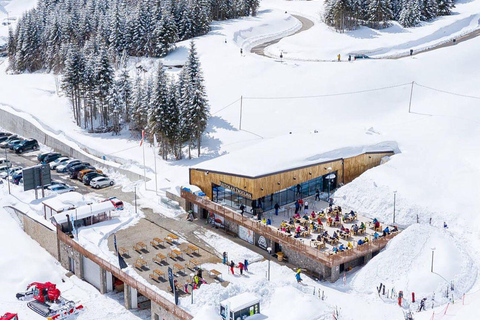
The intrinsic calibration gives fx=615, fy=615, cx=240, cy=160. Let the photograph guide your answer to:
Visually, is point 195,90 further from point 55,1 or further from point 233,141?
point 55,1

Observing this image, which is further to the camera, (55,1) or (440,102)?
(55,1)

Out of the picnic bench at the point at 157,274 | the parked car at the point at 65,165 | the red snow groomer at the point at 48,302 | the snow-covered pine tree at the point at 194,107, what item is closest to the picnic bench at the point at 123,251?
the picnic bench at the point at 157,274

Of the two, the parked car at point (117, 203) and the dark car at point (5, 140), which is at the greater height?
the parked car at point (117, 203)

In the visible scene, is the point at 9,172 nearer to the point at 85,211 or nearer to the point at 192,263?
the point at 85,211

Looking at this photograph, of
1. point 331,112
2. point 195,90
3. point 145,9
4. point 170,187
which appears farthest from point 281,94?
point 145,9

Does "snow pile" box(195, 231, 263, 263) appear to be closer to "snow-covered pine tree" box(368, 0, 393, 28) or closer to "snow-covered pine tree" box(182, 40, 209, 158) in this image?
"snow-covered pine tree" box(182, 40, 209, 158)

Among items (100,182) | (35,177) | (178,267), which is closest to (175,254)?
(178,267)

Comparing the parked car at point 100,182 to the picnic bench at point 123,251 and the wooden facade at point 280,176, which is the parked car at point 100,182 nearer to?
the wooden facade at point 280,176
